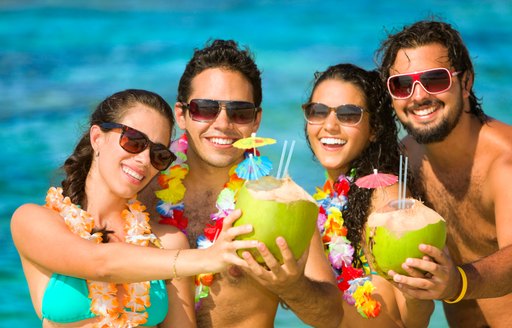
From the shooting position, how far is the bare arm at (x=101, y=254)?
334 cm

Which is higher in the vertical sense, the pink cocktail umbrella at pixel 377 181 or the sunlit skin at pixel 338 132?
the sunlit skin at pixel 338 132

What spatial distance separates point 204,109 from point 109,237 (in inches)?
38.7

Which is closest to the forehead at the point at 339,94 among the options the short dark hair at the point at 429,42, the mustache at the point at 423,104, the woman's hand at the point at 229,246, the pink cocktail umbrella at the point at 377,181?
the short dark hair at the point at 429,42

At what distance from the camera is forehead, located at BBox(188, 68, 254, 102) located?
15.4ft

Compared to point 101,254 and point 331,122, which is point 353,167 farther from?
point 101,254

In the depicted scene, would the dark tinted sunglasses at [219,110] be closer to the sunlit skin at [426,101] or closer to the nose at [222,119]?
the nose at [222,119]

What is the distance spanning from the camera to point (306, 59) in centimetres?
1567

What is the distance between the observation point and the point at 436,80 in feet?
15.6

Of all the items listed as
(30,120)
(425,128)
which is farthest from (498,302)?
(30,120)

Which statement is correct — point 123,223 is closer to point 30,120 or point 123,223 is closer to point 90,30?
point 30,120

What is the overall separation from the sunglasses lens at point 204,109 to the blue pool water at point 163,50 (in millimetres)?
7609

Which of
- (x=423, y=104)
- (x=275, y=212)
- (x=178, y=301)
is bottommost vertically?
(x=178, y=301)

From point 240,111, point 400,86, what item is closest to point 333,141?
point 400,86

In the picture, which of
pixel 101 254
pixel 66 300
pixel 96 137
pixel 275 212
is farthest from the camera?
pixel 96 137
